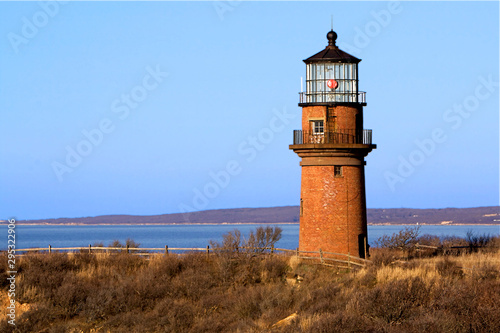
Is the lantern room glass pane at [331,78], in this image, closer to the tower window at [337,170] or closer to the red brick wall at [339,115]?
the red brick wall at [339,115]

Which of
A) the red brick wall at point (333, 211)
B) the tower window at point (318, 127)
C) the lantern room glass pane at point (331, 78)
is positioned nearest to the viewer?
the red brick wall at point (333, 211)

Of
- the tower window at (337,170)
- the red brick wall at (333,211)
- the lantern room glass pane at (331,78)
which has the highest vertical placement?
the lantern room glass pane at (331,78)

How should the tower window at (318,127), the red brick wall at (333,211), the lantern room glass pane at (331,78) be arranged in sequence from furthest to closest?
the tower window at (318,127)
the lantern room glass pane at (331,78)
the red brick wall at (333,211)

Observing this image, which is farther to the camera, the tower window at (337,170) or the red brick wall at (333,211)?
the tower window at (337,170)

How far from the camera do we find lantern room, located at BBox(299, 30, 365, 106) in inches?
1238

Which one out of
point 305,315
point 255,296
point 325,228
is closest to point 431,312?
point 305,315

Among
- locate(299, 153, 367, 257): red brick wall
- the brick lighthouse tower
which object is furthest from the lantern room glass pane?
locate(299, 153, 367, 257): red brick wall

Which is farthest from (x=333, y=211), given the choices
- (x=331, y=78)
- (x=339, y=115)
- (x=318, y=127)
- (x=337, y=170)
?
(x=331, y=78)

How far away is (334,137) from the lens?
3167 cm

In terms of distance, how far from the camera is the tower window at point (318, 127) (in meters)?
31.8

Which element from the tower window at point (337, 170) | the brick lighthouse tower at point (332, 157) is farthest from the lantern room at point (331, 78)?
the tower window at point (337, 170)

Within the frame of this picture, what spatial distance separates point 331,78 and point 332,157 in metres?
3.61

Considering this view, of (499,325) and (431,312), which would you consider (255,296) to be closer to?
(431,312)

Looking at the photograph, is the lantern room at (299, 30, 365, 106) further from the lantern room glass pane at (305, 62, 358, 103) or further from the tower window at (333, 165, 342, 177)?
the tower window at (333, 165, 342, 177)
